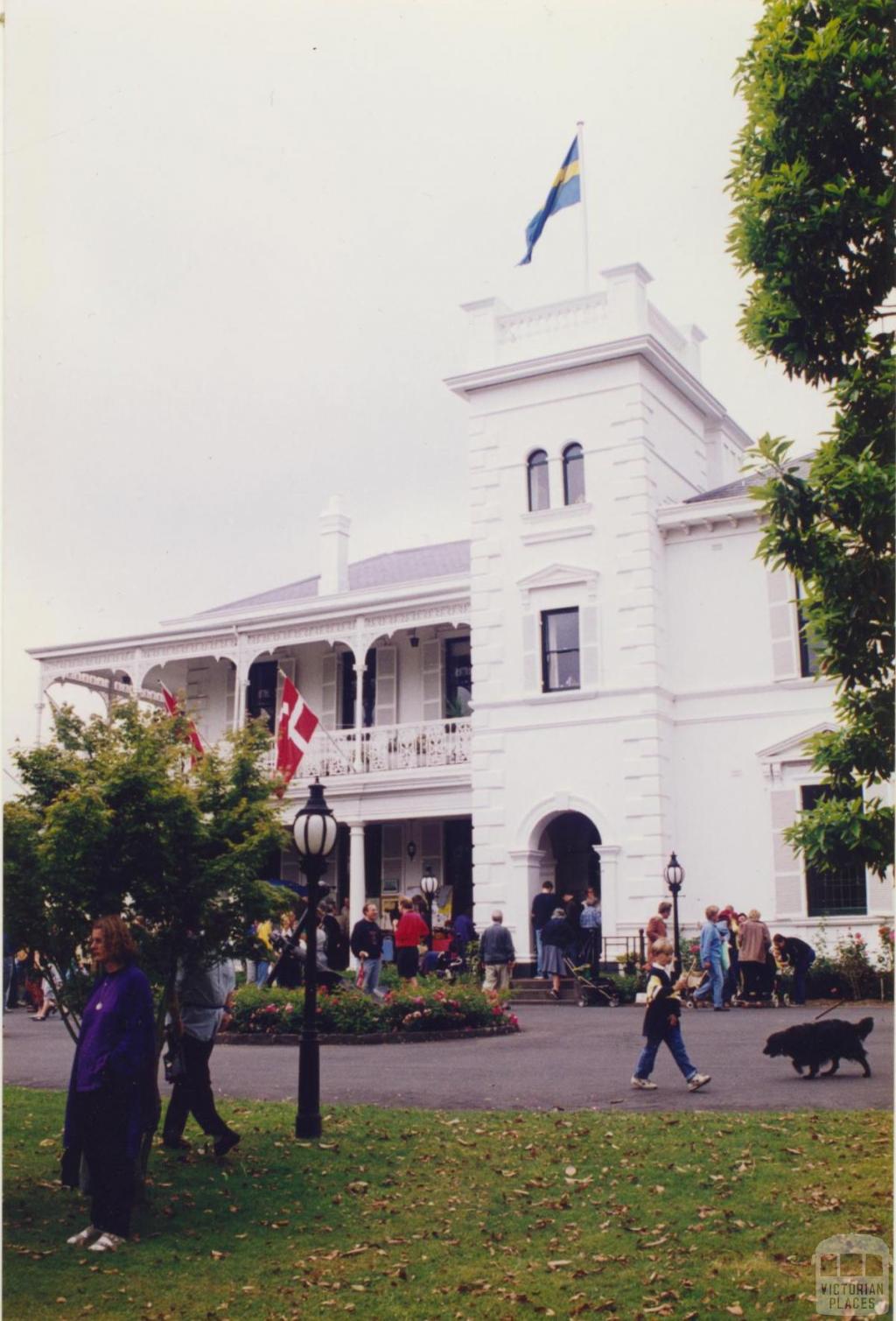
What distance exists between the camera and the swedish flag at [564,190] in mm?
11633

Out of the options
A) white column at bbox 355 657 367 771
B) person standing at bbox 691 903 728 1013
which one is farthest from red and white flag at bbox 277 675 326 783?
white column at bbox 355 657 367 771

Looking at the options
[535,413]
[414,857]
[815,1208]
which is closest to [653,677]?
[535,413]

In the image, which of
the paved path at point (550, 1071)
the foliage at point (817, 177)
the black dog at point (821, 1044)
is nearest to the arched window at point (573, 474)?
the paved path at point (550, 1071)

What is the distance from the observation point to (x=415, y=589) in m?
28.2

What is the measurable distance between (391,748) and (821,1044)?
59.0ft

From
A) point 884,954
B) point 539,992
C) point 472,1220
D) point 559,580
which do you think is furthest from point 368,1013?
point 559,580

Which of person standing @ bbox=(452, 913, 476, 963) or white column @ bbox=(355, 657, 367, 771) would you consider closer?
person standing @ bbox=(452, 913, 476, 963)

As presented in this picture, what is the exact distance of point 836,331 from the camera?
8.31 meters

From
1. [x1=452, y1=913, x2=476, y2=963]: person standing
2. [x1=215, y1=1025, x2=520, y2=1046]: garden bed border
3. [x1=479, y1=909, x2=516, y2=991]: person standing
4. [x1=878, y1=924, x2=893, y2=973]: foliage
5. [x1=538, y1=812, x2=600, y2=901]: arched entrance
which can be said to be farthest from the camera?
[x1=538, y1=812, x2=600, y2=901]: arched entrance

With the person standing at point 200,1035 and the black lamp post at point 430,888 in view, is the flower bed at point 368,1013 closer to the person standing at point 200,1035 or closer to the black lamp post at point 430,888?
the person standing at point 200,1035

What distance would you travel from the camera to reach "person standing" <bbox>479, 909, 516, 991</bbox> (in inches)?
838

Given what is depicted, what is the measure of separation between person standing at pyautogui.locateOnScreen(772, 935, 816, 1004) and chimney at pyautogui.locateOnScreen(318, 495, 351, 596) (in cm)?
1551

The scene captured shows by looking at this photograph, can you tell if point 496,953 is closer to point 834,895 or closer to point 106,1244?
point 834,895

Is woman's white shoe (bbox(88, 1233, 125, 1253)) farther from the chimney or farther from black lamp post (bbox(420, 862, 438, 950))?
the chimney
